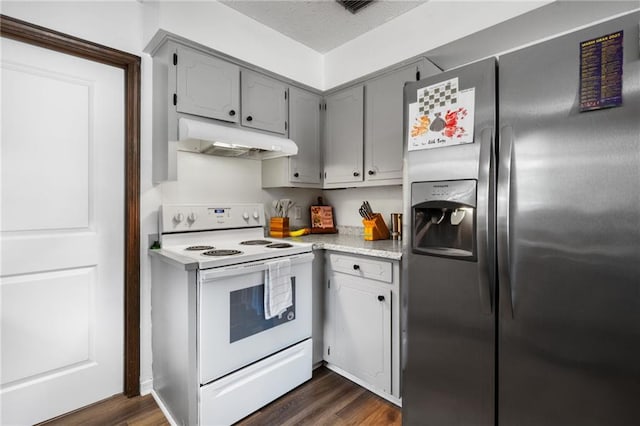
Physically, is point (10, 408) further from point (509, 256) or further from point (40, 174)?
point (509, 256)

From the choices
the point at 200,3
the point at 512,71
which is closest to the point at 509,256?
the point at 512,71

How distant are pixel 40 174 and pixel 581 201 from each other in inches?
99.1

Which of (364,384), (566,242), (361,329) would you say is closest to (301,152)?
(361,329)

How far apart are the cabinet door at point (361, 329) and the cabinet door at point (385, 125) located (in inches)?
32.8

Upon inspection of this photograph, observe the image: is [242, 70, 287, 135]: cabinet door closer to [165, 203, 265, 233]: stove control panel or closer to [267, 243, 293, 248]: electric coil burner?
[165, 203, 265, 233]: stove control panel

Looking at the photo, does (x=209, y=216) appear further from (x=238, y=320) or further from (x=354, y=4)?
(x=354, y=4)

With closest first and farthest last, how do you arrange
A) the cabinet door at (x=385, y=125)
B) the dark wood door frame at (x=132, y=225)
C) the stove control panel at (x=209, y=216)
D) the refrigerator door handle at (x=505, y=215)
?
the refrigerator door handle at (x=505, y=215)
the dark wood door frame at (x=132, y=225)
the stove control panel at (x=209, y=216)
the cabinet door at (x=385, y=125)

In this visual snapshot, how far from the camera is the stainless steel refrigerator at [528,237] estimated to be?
1007mm

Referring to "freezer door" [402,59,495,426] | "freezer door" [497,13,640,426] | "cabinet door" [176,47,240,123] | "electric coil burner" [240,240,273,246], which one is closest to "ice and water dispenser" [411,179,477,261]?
"freezer door" [402,59,495,426]

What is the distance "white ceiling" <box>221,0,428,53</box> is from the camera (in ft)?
6.76

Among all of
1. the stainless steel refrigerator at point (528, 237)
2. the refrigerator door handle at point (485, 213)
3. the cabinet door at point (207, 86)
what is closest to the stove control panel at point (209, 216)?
the cabinet door at point (207, 86)

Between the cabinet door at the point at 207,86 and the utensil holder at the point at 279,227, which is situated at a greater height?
the cabinet door at the point at 207,86

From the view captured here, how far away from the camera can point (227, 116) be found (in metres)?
2.03

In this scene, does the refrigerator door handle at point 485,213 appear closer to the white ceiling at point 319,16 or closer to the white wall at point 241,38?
the white ceiling at point 319,16
